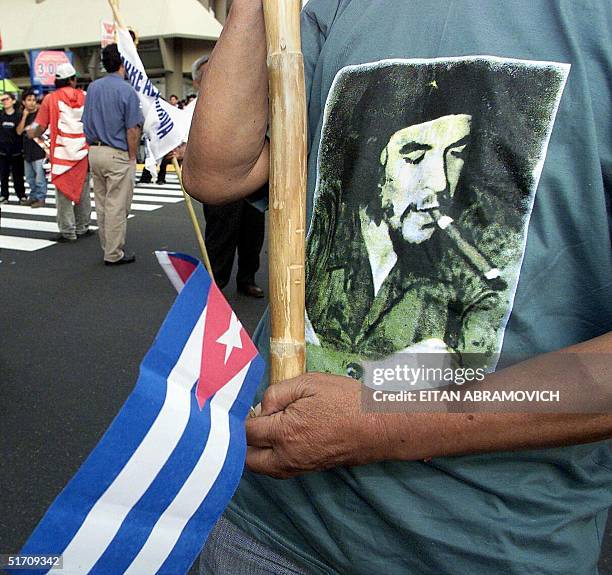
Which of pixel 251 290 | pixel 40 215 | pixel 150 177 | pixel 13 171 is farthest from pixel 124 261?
pixel 150 177

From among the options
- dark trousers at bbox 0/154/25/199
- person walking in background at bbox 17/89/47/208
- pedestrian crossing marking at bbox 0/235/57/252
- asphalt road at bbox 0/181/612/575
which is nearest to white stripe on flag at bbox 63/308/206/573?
asphalt road at bbox 0/181/612/575

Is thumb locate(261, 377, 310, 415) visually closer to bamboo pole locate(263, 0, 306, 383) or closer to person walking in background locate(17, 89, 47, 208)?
bamboo pole locate(263, 0, 306, 383)

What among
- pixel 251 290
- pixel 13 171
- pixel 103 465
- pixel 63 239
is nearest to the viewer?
pixel 103 465

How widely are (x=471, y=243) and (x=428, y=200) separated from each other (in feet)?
0.24

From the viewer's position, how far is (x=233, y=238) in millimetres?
4969

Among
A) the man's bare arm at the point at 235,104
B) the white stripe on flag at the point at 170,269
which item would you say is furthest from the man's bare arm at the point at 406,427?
the man's bare arm at the point at 235,104

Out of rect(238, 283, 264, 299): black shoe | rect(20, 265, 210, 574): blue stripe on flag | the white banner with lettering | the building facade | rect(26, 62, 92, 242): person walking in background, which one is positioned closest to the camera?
rect(20, 265, 210, 574): blue stripe on flag

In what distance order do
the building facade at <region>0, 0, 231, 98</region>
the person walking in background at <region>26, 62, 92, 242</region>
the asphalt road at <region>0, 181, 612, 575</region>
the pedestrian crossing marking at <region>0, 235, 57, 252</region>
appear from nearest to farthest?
the asphalt road at <region>0, 181, 612, 575</region> < the person walking in background at <region>26, 62, 92, 242</region> < the pedestrian crossing marking at <region>0, 235, 57, 252</region> < the building facade at <region>0, 0, 231, 98</region>

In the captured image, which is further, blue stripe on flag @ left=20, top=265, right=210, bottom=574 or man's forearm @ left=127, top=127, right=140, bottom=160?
man's forearm @ left=127, top=127, right=140, bottom=160

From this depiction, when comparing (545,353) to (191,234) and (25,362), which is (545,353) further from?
(191,234)

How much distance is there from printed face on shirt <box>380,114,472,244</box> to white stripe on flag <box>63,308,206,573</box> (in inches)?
13.1

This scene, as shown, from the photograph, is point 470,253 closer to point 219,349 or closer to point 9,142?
point 219,349

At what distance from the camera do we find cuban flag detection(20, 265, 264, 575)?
1.99ft

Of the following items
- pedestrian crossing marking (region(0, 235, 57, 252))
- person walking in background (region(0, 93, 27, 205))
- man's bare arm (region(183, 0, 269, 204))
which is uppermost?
man's bare arm (region(183, 0, 269, 204))
